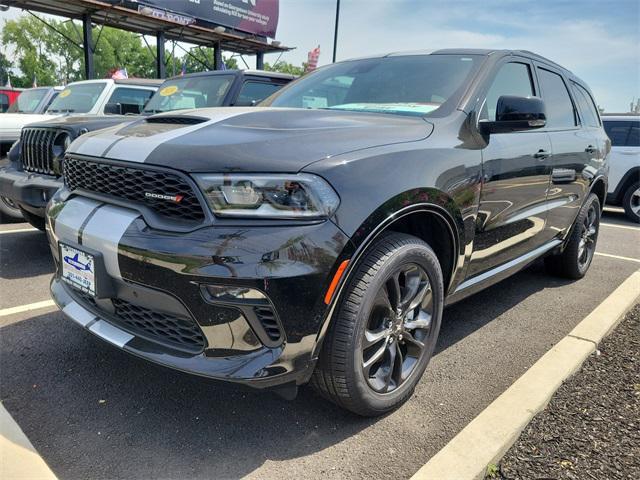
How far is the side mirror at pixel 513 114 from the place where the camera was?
268 cm

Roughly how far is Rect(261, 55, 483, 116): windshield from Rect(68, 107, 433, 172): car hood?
11.9 inches

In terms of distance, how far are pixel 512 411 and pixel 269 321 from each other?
1278mm

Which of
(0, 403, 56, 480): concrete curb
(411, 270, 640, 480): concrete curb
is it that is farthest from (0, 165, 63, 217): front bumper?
(411, 270, 640, 480): concrete curb

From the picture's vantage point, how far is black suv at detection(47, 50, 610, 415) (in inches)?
70.5

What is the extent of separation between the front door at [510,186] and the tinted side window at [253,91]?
3.40m

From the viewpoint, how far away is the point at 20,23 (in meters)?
54.8

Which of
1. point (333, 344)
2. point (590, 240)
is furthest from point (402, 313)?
point (590, 240)

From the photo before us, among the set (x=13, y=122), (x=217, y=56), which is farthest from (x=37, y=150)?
(x=217, y=56)

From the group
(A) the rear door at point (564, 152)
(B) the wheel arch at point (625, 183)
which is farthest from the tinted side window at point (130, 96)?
(B) the wheel arch at point (625, 183)

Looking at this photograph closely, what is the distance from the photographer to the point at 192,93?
6.10 m

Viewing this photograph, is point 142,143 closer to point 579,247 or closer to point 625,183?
point 579,247

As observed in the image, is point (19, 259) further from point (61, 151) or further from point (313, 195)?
point (313, 195)

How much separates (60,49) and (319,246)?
69097 millimetres

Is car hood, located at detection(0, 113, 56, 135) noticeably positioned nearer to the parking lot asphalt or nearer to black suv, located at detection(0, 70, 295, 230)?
black suv, located at detection(0, 70, 295, 230)
